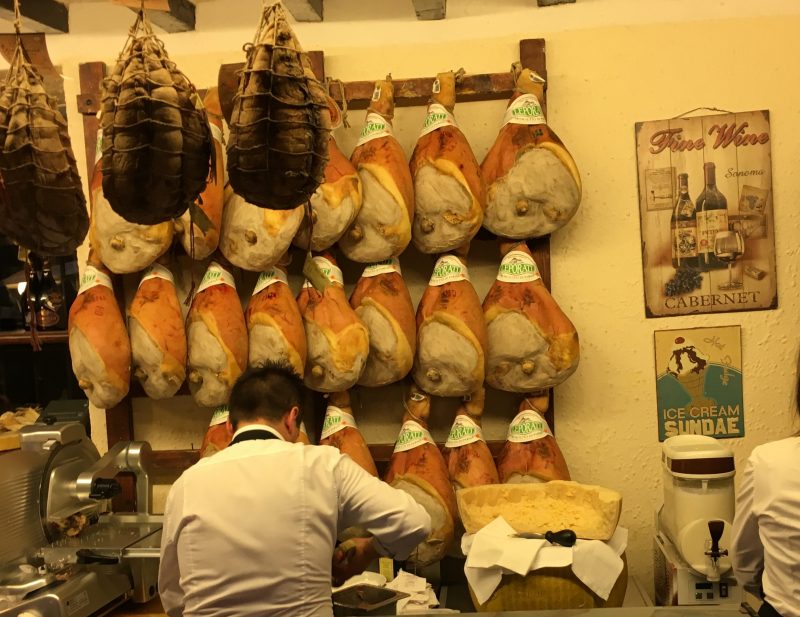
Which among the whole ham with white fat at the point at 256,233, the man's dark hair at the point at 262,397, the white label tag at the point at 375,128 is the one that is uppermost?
the white label tag at the point at 375,128

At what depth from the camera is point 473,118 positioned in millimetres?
2719

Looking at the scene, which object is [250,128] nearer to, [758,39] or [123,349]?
[123,349]

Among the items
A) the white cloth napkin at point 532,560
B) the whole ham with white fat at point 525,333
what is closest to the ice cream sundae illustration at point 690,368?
Result: the whole ham with white fat at point 525,333

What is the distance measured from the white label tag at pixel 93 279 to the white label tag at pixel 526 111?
4.50 feet

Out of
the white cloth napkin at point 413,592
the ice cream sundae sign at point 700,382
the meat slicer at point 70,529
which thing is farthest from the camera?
the ice cream sundae sign at point 700,382

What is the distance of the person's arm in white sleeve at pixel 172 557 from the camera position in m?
1.82

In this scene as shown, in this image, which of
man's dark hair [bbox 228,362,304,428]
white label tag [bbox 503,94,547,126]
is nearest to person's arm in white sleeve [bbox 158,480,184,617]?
man's dark hair [bbox 228,362,304,428]

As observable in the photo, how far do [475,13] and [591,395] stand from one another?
131cm

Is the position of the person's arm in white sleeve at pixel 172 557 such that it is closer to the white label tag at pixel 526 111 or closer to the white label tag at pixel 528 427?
the white label tag at pixel 528 427

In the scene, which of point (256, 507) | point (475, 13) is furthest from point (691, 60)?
point (256, 507)

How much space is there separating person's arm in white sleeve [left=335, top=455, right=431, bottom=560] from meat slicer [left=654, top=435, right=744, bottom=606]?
0.77m

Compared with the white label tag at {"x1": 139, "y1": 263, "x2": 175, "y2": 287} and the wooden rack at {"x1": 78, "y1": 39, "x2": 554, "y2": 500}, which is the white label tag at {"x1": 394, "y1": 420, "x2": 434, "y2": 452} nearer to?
the wooden rack at {"x1": 78, "y1": 39, "x2": 554, "y2": 500}

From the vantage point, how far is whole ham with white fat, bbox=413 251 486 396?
2.47 m

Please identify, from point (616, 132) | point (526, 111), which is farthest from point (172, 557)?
point (616, 132)
